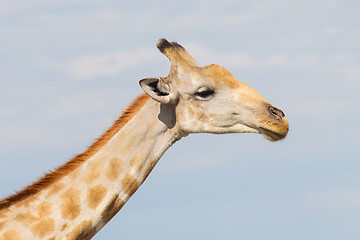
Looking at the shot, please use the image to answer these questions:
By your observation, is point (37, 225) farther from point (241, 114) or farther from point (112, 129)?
point (241, 114)

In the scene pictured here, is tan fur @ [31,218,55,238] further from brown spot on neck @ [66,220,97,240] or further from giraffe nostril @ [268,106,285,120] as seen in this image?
giraffe nostril @ [268,106,285,120]

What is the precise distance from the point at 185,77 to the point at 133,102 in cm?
133

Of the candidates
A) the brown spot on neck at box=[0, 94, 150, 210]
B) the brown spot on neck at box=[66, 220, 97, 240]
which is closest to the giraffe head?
the brown spot on neck at box=[0, 94, 150, 210]

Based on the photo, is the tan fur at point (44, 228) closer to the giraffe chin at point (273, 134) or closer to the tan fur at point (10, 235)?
the tan fur at point (10, 235)

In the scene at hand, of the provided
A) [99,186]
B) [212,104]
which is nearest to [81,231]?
[99,186]

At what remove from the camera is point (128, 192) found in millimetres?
12422

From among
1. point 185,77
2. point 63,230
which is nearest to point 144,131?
point 185,77

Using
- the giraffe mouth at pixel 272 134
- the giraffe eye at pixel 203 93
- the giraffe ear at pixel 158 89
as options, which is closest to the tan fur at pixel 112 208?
the giraffe ear at pixel 158 89

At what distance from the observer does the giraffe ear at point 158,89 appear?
12547 millimetres

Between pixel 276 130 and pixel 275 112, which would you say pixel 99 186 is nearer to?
pixel 276 130

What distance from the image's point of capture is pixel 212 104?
515 inches

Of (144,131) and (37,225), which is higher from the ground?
(144,131)

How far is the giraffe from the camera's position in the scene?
39.5ft

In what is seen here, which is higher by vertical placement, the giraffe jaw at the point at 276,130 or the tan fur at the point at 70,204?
the giraffe jaw at the point at 276,130
